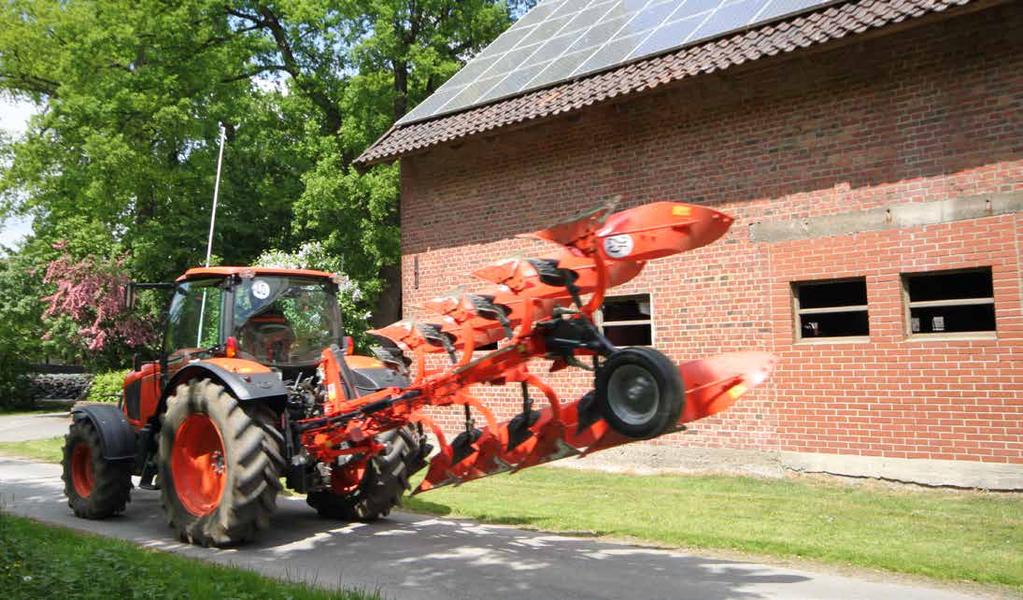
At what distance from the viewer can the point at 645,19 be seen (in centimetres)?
1227

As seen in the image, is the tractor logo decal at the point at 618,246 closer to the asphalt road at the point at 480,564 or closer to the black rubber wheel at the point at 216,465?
the asphalt road at the point at 480,564

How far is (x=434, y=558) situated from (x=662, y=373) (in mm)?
2776

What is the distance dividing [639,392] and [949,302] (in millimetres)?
5858

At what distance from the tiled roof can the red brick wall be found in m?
0.34

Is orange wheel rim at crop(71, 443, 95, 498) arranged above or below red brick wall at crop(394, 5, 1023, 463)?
below

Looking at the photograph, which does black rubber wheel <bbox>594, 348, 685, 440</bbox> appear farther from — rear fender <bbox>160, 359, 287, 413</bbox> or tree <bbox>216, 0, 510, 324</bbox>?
tree <bbox>216, 0, 510, 324</bbox>

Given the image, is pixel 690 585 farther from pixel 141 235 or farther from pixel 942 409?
pixel 141 235

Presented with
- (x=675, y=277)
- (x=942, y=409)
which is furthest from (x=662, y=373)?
(x=675, y=277)

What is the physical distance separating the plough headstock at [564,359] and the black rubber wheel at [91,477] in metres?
2.96

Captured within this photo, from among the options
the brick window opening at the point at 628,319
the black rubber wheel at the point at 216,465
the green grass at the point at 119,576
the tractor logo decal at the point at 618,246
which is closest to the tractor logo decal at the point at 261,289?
the black rubber wheel at the point at 216,465

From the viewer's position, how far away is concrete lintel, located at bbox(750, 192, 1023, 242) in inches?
326

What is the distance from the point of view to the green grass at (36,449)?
1326cm

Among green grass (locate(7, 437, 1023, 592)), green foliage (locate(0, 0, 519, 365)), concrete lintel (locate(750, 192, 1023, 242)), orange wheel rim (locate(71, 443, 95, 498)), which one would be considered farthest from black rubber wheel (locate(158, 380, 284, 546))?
green foliage (locate(0, 0, 519, 365))

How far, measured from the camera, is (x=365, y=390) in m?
6.86
